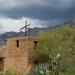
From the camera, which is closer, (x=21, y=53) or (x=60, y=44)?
(x=60, y=44)

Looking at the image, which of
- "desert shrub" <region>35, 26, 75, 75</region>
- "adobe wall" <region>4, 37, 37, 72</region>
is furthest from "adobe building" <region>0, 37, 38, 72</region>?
"desert shrub" <region>35, 26, 75, 75</region>

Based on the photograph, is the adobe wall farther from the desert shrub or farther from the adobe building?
the desert shrub

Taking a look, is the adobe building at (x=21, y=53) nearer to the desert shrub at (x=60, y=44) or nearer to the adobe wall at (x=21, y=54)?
the adobe wall at (x=21, y=54)

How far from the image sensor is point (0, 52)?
4822cm

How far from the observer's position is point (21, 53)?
43562 mm

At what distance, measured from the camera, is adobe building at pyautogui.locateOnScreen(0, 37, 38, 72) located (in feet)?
141

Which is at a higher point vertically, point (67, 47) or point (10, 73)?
point (67, 47)

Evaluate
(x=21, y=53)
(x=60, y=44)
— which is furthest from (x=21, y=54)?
(x=60, y=44)

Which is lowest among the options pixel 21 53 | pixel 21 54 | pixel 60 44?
pixel 21 54

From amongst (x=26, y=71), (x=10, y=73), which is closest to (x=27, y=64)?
(x=26, y=71)

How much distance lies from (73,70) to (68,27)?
699cm

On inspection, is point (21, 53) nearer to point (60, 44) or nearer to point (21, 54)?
point (21, 54)

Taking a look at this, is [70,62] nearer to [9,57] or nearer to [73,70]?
[73,70]

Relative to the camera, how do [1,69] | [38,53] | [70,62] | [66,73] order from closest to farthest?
[66,73] → [70,62] → [38,53] → [1,69]
